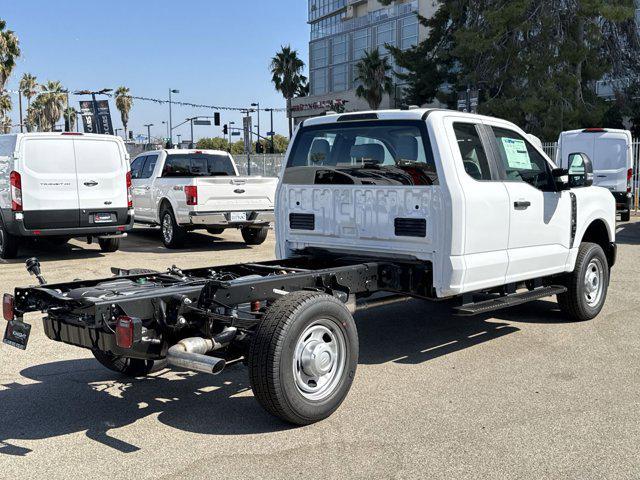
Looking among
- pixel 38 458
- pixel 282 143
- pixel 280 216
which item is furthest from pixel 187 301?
pixel 282 143

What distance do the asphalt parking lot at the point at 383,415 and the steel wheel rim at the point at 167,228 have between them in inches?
279

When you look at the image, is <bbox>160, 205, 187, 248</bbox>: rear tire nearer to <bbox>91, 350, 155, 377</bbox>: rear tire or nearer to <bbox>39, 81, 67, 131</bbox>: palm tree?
<bbox>91, 350, 155, 377</bbox>: rear tire

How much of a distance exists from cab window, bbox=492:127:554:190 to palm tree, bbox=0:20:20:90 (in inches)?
1390

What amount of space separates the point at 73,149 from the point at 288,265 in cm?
700

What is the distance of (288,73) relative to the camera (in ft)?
212

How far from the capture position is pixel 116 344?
4.18 meters

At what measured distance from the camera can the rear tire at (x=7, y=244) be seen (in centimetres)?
1209

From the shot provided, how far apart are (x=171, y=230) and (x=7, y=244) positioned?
3.02 m

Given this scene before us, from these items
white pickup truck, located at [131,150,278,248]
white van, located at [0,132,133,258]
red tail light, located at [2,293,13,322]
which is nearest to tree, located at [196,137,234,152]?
white pickup truck, located at [131,150,278,248]

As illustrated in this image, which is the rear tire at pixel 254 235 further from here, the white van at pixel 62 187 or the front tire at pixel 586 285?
the front tire at pixel 586 285

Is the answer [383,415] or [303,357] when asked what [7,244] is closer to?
[303,357]

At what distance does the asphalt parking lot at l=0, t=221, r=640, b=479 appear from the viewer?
394cm

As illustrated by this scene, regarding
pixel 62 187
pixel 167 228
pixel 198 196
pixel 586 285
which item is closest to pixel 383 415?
pixel 586 285

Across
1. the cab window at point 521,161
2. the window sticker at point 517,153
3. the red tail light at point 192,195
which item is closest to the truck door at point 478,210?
the cab window at point 521,161
